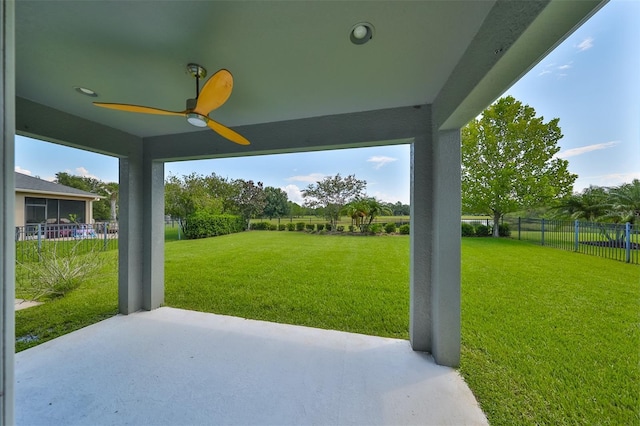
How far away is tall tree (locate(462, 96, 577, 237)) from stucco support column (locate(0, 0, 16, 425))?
10977 millimetres

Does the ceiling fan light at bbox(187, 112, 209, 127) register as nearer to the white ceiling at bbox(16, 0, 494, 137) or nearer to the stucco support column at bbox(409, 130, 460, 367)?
the white ceiling at bbox(16, 0, 494, 137)

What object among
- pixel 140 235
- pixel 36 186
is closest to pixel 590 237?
pixel 140 235

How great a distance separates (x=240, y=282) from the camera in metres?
4.53

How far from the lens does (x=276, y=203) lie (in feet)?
54.4

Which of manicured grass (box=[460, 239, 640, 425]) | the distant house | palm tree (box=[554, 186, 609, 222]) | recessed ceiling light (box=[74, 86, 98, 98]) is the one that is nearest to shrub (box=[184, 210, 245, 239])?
the distant house

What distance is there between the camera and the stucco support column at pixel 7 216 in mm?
665

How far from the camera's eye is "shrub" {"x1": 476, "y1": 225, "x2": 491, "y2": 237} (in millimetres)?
10391

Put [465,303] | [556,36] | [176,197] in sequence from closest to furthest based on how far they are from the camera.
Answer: [556,36] → [465,303] → [176,197]

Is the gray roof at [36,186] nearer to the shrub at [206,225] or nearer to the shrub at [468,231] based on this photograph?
the shrub at [206,225]

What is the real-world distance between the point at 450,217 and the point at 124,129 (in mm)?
3982

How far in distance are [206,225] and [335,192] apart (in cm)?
673

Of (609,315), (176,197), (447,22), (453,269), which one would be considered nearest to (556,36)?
(447,22)

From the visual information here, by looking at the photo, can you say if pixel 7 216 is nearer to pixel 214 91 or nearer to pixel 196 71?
pixel 214 91

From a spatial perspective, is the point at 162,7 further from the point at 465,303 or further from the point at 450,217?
the point at 465,303
